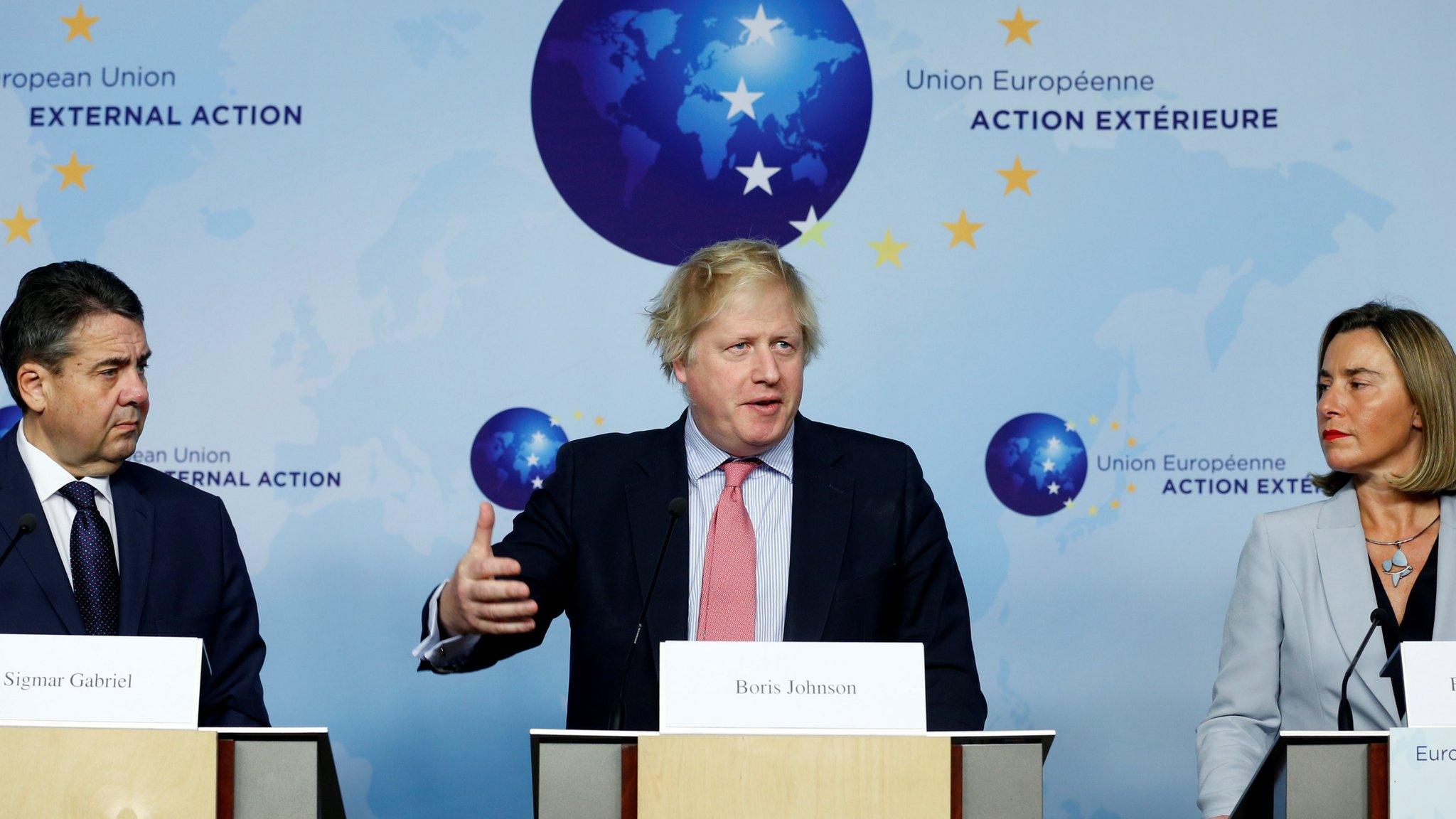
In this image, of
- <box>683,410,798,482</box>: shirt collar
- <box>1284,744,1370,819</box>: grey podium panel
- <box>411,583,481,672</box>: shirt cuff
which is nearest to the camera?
<box>1284,744,1370,819</box>: grey podium panel

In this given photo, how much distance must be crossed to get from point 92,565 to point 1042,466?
95.5 inches

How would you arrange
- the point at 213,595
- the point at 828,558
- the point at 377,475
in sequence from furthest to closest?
the point at 377,475 < the point at 213,595 < the point at 828,558

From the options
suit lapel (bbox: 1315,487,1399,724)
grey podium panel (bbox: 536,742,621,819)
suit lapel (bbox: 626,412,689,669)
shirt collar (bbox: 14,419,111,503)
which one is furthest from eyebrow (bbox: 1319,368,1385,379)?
shirt collar (bbox: 14,419,111,503)

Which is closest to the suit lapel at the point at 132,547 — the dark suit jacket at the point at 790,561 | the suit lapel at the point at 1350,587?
the dark suit jacket at the point at 790,561

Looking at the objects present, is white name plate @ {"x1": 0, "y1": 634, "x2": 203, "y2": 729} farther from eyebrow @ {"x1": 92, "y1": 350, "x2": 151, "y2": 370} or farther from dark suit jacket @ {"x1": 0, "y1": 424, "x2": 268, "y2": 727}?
eyebrow @ {"x1": 92, "y1": 350, "x2": 151, "y2": 370}

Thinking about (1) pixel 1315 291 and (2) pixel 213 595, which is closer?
(2) pixel 213 595

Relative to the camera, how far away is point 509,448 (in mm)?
3916

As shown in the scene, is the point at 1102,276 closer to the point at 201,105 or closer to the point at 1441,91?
the point at 1441,91

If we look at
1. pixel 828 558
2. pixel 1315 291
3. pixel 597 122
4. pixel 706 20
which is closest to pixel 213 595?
pixel 828 558

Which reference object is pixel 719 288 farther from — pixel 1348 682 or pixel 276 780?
pixel 1348 682

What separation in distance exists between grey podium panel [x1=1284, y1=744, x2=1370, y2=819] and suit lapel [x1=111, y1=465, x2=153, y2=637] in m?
2.12

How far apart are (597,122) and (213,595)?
1.75 m

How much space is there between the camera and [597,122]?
3.95 meters

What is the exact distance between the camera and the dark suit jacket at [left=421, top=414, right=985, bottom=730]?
2.68 meters
